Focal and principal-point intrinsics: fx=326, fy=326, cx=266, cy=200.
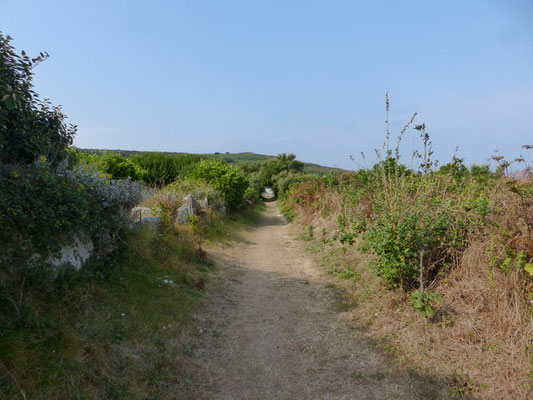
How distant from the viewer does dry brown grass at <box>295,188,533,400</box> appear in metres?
3.32

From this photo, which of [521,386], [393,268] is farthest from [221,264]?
[521,386]

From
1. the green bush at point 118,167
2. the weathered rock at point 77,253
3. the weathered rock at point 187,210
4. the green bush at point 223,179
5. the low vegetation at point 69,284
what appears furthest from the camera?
the green bush at point 223,179

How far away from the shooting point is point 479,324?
3.92m

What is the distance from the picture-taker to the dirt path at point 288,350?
3.61 meters

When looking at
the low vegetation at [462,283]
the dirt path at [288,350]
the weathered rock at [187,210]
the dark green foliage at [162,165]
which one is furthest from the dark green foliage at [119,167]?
the low vegetation at [462,283]

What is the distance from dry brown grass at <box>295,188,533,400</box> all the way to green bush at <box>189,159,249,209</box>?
12.4m

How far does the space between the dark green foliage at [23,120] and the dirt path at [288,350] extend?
345 centimetres

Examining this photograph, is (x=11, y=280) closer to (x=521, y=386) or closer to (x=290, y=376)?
(x=290, y=376)

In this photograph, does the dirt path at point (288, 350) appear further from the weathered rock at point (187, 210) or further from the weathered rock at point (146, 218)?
the weathered rock at point (187, 210)

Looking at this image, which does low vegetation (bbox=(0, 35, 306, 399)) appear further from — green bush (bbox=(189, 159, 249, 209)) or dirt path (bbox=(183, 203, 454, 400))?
green bush (bbox=(189, 159, 249, 209))

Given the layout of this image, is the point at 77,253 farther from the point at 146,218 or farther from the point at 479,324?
the point at 479,324

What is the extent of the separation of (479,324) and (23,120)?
6.47 metres

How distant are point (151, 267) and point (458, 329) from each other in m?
5.17

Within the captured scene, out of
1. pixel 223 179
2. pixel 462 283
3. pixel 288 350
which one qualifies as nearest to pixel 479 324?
pixel 462 283
